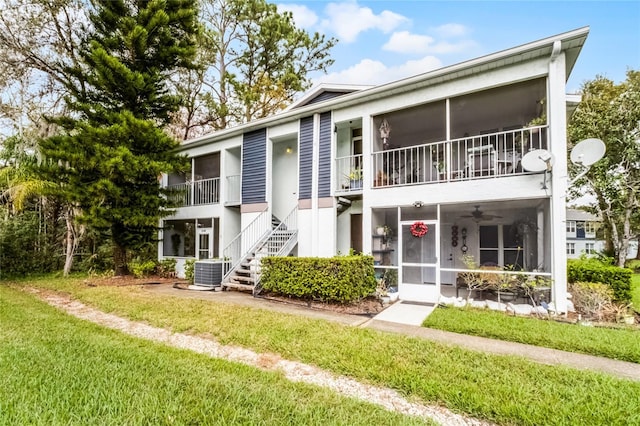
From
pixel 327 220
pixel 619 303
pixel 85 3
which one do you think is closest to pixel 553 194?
pixel 619 303

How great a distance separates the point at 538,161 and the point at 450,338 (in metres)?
4.36

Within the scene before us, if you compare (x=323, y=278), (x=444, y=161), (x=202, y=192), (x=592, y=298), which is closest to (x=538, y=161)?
(x=444, y=161)

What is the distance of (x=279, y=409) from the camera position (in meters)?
2.95

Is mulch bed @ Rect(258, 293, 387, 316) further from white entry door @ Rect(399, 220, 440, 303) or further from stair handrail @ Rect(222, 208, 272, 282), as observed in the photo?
stair handrail @ Rect(222, 208, 272, 282)

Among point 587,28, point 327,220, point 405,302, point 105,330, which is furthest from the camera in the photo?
point 327,220

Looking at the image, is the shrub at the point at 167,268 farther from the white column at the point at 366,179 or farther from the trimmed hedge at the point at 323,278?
the white column at the point at 366,179

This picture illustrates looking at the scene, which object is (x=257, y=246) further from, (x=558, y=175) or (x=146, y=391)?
(x=558, y=175)

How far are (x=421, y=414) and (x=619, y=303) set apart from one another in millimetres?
6588

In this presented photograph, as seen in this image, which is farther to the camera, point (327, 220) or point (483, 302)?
point (327, 220)

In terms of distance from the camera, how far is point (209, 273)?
10.2 m

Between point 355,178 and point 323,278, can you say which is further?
point 355,178

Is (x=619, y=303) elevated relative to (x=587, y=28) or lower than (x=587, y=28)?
lower

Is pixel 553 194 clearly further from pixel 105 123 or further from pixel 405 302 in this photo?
pixel 105 123

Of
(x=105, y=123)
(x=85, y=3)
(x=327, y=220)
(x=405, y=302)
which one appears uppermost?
(x=85, y=3)
